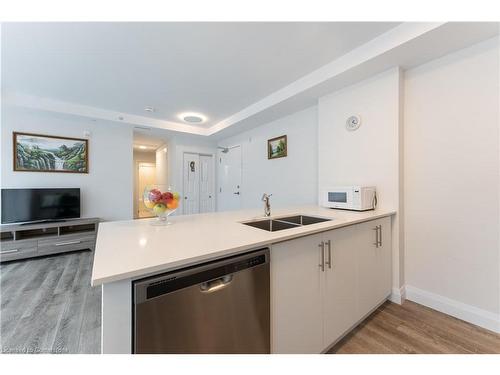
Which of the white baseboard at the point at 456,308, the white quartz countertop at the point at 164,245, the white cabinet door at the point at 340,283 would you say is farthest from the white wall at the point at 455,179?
the white quartz countertop at the point at 164,245

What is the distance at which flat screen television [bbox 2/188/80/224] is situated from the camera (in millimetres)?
3008

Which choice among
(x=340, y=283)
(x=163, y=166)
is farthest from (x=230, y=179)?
(x=340, y=283)

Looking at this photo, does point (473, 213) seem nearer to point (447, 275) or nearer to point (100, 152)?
point (447, 275)

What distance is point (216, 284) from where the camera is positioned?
0.87 m

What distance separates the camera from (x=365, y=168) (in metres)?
2.21

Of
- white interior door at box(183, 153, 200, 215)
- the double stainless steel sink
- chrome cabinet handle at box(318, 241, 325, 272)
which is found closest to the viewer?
chrome cabinet handle at box(318, 241, 325, 272)

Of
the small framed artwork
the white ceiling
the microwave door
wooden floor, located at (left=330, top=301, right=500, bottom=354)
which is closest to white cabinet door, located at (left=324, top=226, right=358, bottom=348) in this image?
wooden floor, located at (left=330, top=301, right=500, bottom=354)

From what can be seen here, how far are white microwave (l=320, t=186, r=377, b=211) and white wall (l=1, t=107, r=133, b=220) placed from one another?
393cm

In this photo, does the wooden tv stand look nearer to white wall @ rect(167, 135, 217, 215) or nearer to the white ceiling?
white wall @ rect(167, 135, 217, 215)

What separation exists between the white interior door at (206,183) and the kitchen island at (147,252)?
379 cm

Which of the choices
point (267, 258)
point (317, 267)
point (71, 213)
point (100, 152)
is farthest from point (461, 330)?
point (100, 152)

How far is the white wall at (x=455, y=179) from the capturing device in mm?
1576

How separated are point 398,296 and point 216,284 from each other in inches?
78.3

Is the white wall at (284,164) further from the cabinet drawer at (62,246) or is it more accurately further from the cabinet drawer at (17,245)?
the cabinet drawer at (17,245)
